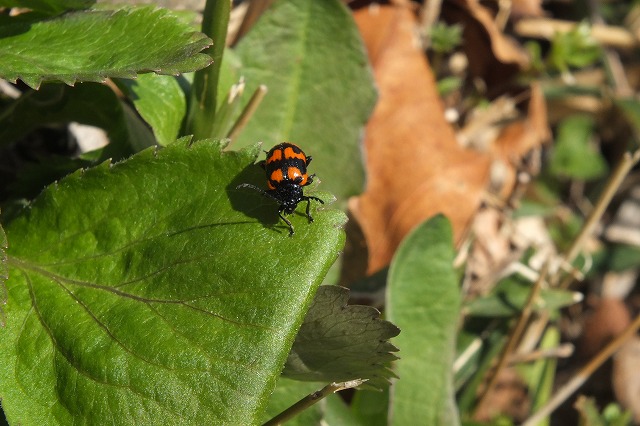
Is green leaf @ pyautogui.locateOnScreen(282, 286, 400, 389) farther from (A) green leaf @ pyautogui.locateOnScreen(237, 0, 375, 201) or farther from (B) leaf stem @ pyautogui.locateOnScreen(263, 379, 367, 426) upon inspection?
(A) green leaf @ pyautogui.locateOnScreen(237, 0, 375, 201)

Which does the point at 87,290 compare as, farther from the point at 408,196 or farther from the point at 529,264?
the point at 529,264

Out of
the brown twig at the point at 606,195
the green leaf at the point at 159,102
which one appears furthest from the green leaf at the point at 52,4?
the brown twig at the point at 606,195

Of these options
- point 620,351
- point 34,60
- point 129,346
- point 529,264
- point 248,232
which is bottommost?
point 620,351

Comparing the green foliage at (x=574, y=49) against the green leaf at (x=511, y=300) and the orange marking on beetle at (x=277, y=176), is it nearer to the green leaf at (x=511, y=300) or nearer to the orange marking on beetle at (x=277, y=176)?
the green leaf at (x=511, y=300)

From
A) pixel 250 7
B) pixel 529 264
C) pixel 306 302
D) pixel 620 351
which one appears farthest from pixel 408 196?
pixel 306 302

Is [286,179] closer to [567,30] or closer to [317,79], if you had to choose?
[317,79]

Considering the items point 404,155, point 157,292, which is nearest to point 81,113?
point 157,292
